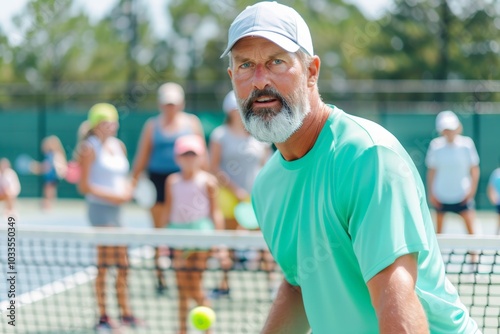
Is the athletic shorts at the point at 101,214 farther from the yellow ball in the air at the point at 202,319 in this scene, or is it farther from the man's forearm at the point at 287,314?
the man's forearm at the point at 287,314

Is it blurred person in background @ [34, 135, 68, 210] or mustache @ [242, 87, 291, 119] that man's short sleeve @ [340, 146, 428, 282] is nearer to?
mustache @ [242, 87, 291, 119]

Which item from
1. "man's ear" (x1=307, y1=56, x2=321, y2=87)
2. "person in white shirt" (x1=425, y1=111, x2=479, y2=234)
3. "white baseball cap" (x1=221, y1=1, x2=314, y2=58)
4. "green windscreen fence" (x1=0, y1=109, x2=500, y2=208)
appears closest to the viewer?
"white baseball cap" (x1=221, y1=1, x2=314, y2=58)

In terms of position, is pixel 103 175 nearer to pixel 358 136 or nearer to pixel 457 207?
pixel 457 207

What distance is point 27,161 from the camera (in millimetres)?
18891

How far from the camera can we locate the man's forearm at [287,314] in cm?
259

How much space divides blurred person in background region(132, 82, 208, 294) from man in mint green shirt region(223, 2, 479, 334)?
16.0ft

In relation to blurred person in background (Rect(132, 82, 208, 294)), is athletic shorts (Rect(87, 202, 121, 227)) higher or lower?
lower

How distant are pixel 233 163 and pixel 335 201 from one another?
5255 mm

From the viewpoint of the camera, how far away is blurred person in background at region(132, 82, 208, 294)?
23.5 feet

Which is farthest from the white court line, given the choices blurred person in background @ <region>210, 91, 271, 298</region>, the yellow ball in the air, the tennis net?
the yellow ball in the air

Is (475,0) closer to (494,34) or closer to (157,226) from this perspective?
(494,34)

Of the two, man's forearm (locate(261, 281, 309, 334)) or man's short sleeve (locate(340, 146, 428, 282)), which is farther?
man's forearm (locate(261, 281, 309, 334))

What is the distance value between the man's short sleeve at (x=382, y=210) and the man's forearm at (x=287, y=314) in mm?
724

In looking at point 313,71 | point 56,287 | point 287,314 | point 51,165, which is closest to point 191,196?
point 56,287
